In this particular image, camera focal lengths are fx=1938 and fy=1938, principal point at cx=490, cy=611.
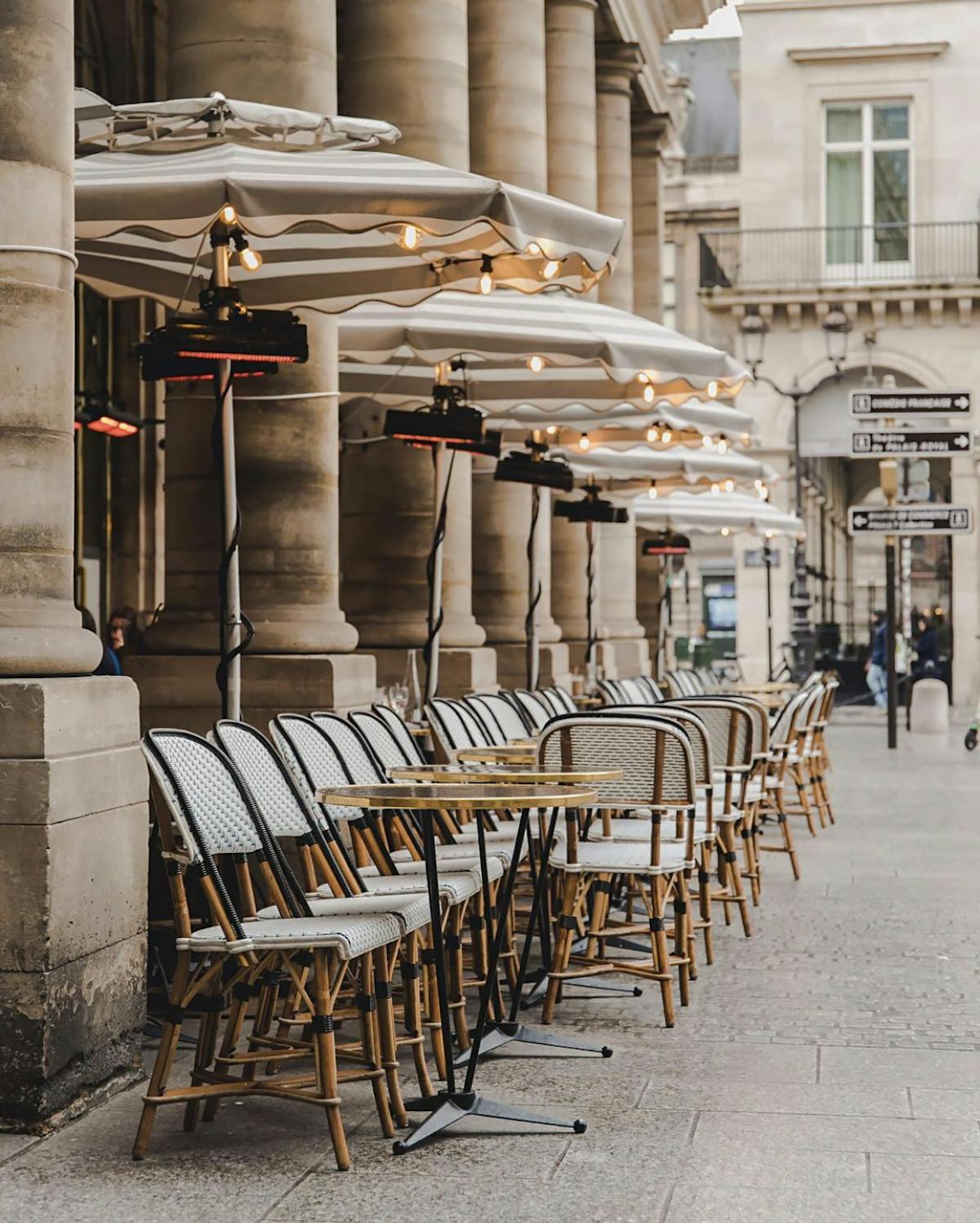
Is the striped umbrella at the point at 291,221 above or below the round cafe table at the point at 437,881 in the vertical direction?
above

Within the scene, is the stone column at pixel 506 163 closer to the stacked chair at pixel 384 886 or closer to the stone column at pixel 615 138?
the stone column at pixel 615 138

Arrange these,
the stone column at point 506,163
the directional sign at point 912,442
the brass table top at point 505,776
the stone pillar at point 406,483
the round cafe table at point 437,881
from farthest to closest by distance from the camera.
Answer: the directional sign at point 912,442, the stone column at point 506,163, the stone pillar at point 406,483, the brass table top at point 505,776, the round cafe table at point 437,881

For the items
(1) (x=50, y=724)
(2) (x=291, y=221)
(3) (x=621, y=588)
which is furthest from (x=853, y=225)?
(1) (x=50, y=724)

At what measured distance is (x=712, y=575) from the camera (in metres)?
60.7

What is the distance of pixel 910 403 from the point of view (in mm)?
20062

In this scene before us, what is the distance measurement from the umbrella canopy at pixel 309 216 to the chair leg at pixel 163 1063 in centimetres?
294

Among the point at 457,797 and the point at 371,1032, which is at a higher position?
the point at 457,797

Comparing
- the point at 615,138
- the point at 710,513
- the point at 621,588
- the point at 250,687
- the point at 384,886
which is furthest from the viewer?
the point at 621,588

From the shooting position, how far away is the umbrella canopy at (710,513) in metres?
22.1

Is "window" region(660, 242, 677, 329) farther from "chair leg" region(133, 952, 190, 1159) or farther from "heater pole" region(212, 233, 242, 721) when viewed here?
"chair leg" region(133, 952, 190, 1159)

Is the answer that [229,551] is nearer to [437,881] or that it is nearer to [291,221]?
[291,221]

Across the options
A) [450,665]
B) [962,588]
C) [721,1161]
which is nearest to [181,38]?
[450,665]

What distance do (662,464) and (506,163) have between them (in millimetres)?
3214

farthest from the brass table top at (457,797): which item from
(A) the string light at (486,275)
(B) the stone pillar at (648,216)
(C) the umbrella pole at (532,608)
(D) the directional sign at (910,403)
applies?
(B) the stone pillar at (648,216)
